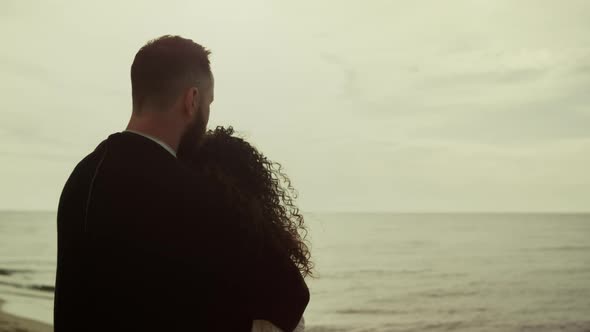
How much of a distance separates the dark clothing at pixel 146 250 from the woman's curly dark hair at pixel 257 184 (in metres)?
0.27

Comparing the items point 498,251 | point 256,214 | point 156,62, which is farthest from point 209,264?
point 498,251

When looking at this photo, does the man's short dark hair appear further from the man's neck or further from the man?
the man

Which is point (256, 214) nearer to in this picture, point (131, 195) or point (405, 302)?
point (131, 195)

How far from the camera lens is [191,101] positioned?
2021 mm

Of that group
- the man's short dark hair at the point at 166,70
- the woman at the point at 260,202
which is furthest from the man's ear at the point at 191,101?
the woman at the point at 260,202

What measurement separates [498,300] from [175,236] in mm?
22416

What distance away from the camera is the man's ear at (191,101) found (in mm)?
2014

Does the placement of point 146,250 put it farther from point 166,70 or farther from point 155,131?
point 166,70

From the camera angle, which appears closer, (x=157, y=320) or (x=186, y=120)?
(x=157, y=320)

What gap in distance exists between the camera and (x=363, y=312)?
19031 mm

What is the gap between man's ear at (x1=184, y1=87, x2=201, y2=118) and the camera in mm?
2014

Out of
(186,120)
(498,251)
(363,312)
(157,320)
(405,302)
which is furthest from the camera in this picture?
(498,251)

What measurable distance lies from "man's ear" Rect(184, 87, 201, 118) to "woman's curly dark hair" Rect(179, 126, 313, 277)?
0.56 feet

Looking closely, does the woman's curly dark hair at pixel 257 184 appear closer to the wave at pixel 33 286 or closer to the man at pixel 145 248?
the man at pixel 145 248
